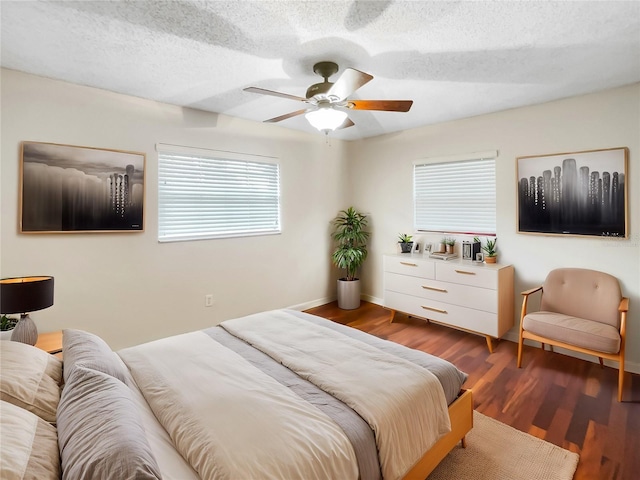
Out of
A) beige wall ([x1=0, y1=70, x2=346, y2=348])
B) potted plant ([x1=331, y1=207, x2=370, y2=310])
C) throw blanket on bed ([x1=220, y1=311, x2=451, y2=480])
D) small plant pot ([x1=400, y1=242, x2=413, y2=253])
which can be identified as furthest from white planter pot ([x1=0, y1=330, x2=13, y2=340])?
small plant pot ([x1=400, y1=242, x2=413, y2=253])

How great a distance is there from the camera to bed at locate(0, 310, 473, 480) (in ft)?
3.33

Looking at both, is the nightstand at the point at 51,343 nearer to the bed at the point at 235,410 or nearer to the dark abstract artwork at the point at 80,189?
the bed at the point at 235,410

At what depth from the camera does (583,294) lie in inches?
117

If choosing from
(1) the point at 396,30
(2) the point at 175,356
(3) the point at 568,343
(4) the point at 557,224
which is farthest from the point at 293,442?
(4) the point at 557,224

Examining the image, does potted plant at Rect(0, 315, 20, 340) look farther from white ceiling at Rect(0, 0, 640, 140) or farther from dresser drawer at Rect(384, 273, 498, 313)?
dresser drawer at Rect(384, 273, 498, 313)

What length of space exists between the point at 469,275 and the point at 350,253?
1.63 metres

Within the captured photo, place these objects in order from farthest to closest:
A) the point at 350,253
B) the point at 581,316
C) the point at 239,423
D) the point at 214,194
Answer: the point at 350,253
the point at 214,194
the point at 581,316
the point at 239,423

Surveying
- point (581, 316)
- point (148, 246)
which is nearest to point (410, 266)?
point (581, 316)

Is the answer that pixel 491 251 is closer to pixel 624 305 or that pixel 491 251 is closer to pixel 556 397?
pixel 624 305

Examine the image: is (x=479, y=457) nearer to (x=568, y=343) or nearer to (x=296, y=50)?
(x=568, y=343)

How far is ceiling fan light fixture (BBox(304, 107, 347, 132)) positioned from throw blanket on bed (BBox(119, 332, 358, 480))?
175 cm

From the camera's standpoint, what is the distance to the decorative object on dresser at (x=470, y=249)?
375 cm

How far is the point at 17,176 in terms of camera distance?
2564 millimetres

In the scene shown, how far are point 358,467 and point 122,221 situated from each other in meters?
2.88
